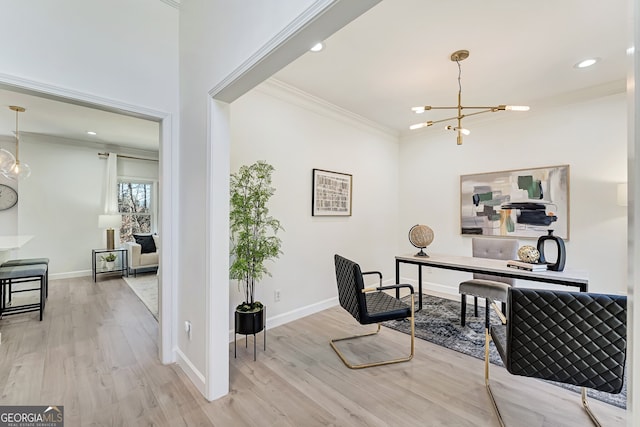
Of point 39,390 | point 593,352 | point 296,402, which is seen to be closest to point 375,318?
point 296,402

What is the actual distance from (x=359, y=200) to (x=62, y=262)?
5.89 metres

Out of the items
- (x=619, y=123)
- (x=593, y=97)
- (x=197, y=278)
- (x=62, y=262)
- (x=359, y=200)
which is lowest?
(x=62, y=262)

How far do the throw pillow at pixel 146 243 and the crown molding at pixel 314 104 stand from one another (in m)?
4.55

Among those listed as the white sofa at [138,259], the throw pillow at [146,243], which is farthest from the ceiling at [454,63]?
the throw pillow at [146,243]

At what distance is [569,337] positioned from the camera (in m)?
1.45

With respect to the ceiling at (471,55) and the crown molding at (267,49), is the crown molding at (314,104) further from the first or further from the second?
the crown molding at (267,49)

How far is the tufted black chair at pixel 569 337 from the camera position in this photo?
4.52ft

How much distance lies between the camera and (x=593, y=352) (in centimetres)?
142

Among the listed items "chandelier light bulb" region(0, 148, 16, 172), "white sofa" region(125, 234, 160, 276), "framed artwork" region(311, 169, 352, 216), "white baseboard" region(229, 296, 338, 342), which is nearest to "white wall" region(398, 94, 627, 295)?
"framed artwork" region(311, 169, 352, 216)

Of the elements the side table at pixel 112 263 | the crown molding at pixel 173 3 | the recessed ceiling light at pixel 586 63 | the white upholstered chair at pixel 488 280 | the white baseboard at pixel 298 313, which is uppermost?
the crown molding at pixel 173 3

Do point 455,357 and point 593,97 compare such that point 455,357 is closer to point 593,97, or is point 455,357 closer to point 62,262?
point 593,97

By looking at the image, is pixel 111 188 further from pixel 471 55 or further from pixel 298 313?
pixel 471 55

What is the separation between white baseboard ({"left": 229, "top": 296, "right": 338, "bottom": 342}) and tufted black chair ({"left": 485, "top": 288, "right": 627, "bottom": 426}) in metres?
2.21

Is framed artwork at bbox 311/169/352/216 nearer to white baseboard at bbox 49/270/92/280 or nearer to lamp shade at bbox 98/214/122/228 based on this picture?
lamp shade at bbox 98/214/122/228
